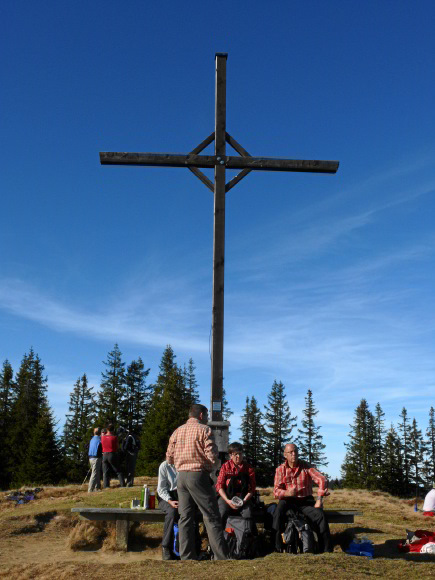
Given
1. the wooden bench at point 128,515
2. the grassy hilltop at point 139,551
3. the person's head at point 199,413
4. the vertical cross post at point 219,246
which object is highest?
the vertical cross post at point 219,246

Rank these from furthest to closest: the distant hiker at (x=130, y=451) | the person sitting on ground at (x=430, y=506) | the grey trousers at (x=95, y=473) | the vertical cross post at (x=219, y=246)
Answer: the distant hiker at (x=130, y=451) → the grey trousers at (x=95, y=473) → the person sitting on ground at (x=430, y=506) → the vertical cross post at (x=219, y=246)

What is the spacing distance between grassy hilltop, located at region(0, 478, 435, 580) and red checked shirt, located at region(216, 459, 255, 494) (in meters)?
1.35

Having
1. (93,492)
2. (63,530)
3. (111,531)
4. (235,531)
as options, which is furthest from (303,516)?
(93,492)

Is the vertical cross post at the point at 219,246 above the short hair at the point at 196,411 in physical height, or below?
above

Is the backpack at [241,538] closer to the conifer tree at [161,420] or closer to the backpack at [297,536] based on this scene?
the backpack at [297,536]

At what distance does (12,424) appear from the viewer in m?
55.4

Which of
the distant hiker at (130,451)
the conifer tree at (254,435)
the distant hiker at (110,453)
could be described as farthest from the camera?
the conifer tree at (254,435)

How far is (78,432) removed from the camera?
57844 millimetres

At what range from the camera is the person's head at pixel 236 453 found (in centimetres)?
855

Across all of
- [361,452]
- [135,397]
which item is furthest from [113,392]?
[361,452]

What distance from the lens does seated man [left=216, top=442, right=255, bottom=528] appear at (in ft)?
27.4

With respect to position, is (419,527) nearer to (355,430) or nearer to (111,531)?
(111,531)

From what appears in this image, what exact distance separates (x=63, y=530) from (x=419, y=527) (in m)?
6.63

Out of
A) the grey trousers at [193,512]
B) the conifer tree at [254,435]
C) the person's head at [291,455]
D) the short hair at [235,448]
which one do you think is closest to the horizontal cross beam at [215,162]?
the short hair at [235,448]
